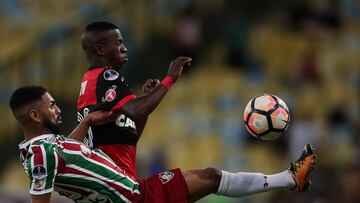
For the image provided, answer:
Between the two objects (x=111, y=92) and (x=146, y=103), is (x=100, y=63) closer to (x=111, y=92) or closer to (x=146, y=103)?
(x=111, y=92)

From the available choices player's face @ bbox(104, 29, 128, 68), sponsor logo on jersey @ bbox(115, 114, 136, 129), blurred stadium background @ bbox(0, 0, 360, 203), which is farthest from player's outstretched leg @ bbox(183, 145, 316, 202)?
blurred stadium background @ bbox(0, 0, 360, 203)

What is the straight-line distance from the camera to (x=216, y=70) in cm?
1498

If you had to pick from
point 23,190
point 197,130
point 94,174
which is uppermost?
point 94,174

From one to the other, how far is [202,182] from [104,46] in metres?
1.35

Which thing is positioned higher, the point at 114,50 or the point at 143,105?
the point at 114,50

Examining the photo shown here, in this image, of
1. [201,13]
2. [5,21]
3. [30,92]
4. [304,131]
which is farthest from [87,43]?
[5,21]

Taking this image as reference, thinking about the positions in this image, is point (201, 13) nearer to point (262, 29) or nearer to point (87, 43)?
point (262, 29)

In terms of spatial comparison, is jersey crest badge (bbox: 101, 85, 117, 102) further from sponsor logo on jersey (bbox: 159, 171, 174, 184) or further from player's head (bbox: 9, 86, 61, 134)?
sponsor logo on jersey (bbox: 159, 171, 174, 184)

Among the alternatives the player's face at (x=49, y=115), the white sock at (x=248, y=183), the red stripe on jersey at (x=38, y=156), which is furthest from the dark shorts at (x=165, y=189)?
the red stripe on jersey at (x=38, y=156)

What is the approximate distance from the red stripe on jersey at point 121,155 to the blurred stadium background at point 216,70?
17.7 ft

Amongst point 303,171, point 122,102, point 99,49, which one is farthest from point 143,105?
point 303,171

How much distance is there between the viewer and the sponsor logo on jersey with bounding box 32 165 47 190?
7301mm

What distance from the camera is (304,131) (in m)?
13.6

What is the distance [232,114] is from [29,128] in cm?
705
